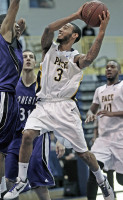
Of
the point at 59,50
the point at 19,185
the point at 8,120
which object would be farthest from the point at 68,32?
the point at 19,185

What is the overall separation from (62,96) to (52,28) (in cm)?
81

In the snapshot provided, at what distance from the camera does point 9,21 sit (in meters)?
3.83

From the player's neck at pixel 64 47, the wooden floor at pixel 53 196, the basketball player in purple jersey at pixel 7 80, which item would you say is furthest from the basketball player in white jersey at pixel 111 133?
the wooden floor at pixel 53 196

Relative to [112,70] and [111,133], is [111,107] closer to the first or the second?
[111,133]

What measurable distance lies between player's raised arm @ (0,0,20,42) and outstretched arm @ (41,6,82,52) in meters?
0.68

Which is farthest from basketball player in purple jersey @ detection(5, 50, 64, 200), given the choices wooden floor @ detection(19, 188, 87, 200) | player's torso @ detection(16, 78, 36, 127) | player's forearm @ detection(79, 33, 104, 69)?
wooden floor @ detection(19, 188, 87, 200)

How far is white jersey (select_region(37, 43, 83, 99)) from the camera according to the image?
4.61m

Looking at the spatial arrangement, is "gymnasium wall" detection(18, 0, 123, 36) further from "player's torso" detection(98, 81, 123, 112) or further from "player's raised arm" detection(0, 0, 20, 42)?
"player's raised arm" detection(0, 0, 20, 42)

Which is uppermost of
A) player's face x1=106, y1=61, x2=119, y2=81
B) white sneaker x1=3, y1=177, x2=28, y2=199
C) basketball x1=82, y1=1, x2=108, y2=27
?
basketball x1=82, y1=1, x2=108, y2=27

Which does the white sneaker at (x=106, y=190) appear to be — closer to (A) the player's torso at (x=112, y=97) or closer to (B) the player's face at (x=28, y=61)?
(A) the player's torso at (x=112, y=97)

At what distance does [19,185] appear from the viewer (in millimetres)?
4160

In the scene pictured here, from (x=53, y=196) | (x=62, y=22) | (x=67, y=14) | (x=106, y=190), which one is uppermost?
(x=67, y=14)

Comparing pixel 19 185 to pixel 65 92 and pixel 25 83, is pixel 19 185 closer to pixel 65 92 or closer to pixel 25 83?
pixel 65 92

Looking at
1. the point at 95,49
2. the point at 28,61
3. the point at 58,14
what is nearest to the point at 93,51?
the point at 95,49
